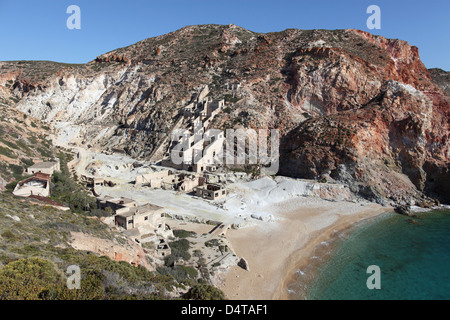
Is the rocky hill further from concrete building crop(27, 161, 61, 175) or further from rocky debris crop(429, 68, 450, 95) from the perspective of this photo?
rocky debris crop(429, 68, 450, 95)

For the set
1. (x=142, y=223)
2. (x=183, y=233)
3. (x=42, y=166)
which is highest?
(x=42, y=166)

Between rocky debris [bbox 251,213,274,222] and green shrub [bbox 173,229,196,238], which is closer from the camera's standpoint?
green shrub [bbox 173,229,196,238]

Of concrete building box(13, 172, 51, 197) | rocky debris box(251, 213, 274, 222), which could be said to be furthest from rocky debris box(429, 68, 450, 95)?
concrete building box(13, 172, 51, 197)

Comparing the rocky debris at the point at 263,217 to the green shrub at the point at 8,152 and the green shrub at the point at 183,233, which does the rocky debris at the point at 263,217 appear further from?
the green shrub at the point at 8,152

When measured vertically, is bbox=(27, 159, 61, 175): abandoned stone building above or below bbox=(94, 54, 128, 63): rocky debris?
below

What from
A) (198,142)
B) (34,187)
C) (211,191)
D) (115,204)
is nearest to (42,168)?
(34,187)

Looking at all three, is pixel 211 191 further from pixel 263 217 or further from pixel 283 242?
pixel 283 242
